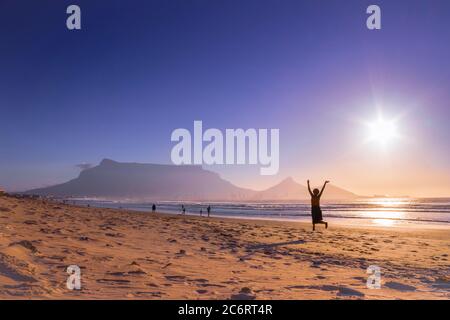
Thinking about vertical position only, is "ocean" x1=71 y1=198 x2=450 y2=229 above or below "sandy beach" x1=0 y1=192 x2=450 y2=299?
below

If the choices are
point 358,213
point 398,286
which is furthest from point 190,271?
point 358,213

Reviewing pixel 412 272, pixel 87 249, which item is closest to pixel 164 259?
pixel 87 249

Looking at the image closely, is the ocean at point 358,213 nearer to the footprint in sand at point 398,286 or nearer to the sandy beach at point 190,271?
the sandy beach at point 190,271

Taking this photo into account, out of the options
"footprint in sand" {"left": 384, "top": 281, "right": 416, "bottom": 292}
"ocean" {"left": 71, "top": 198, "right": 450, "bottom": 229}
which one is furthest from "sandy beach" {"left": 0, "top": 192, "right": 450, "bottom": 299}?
"ocean" {"left": 71, "top": 198, "right": 450, "bottom": 229}

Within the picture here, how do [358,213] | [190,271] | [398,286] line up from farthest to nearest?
[358,213] → [190,271] → [398,286]

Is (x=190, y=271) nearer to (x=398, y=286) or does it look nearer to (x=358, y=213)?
(x=398, y=286)

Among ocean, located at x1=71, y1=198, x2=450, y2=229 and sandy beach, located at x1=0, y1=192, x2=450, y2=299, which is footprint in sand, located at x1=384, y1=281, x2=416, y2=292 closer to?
sandy beach, located at x1=0, y1=192, x2=450, y2=299

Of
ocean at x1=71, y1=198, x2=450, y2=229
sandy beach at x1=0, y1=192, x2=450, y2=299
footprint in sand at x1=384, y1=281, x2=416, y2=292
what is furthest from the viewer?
ocean at x1=71, y1=198, x2=450, y2=229

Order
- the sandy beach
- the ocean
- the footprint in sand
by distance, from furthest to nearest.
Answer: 1. the ocean
2. the footprint in sand
3. the sandy beach

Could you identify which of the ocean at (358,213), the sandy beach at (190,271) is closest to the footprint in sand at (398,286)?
the sandy beach at (190,271)

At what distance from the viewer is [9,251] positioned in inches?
Answer: 273

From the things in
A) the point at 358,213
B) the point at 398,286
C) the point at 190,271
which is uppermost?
the point at 190,271

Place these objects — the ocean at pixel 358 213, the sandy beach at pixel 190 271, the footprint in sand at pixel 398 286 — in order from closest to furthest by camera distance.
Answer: the sandy beach at pixel 190 271 → the footprint in sand at pixel 398 286 → the ocean at pixel 358 213
